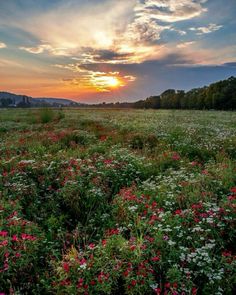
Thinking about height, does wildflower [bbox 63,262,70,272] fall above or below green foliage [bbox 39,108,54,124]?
below

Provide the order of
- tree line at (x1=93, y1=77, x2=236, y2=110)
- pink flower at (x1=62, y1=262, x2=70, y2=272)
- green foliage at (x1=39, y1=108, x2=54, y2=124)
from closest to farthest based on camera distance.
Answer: pink flower at (x1=62, y1=262, x2=70, y2=272) < green foliage at (x1=39, y1=108, x2=54, y2=124) < tree line at (x1=93, y1=77, x2=236, y2=110)

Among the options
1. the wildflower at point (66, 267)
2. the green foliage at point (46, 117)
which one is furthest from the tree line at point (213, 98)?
the wildflower at point (66, 267)

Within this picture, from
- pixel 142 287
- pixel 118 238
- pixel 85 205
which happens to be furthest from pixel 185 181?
pixel 142 287

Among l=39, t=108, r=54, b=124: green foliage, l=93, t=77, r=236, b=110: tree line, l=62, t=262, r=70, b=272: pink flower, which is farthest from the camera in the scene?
l=93, t=77, r=236, b=110: tree line

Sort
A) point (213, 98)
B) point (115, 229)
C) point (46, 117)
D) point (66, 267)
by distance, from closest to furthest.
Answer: point (66, 267) → point (115, 229) → point (46, 117) → point (213, 98)

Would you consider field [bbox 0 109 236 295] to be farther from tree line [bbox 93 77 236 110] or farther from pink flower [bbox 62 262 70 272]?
tree line [bbox 93 77 236 110]

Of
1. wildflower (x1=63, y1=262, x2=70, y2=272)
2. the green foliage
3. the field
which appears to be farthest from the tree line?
wildflower (x1=63, y1=262, x2=70, y2=272)

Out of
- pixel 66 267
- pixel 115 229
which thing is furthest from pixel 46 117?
pixel 66 267

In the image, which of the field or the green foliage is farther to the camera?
the green foliage

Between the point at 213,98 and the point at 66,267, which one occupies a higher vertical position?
the point at 213,98

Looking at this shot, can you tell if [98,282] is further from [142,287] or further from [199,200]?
[199,200]

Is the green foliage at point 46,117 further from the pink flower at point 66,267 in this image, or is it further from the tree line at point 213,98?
the tree line at point 213,98

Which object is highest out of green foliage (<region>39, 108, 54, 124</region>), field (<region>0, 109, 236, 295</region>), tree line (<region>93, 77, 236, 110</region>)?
tree line (<region>93, 77, 236, 110</region>)

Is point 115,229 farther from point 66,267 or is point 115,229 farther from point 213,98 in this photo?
point 213,98
